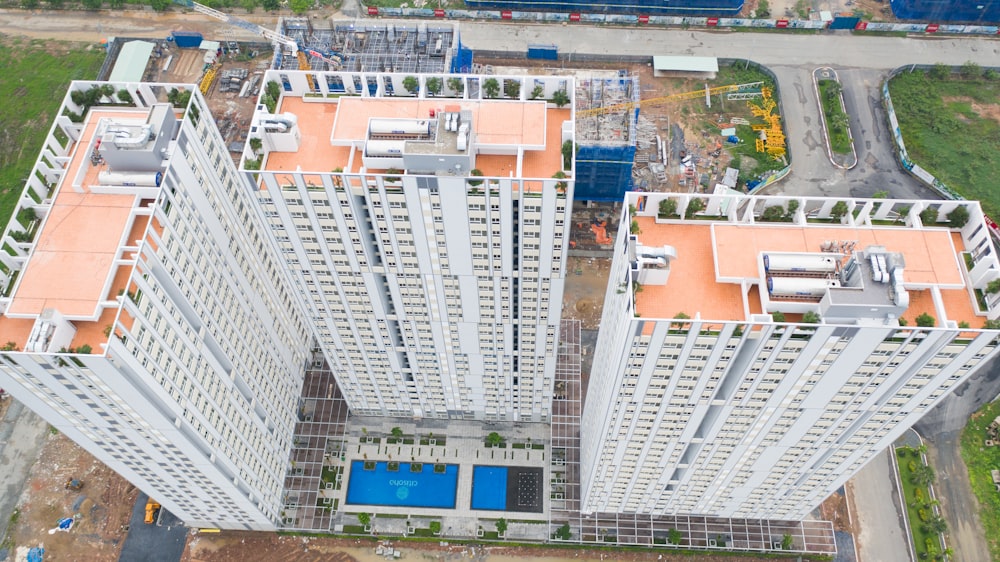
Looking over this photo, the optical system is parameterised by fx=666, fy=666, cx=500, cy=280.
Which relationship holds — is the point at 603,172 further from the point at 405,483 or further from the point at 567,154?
the point at 405,483

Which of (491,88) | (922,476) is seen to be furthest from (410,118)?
(922,476)

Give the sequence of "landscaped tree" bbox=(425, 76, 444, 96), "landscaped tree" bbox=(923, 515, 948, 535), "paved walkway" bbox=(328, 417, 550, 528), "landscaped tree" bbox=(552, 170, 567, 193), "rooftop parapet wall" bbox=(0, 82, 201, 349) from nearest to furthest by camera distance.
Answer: "rooftop parapet wall" bbox=(0, 82, 201, 349) < "landscaped tree" bbox=(552, 170, 567, 193) < "landscaped tree" bbox=(425, 76, 444, 96) < "landscaped tree" bbox=(923, 515, 948, 535) < "paved walkway" bbox=(328, 417, 550, 528)

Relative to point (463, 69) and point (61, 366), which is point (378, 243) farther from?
point (463, 69)

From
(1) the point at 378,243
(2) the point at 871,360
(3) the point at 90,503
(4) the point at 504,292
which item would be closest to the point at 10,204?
(3) the point at 90,503

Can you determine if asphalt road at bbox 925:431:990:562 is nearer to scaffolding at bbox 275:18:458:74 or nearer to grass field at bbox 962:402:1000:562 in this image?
grass field at bbox 962:402:1000:562

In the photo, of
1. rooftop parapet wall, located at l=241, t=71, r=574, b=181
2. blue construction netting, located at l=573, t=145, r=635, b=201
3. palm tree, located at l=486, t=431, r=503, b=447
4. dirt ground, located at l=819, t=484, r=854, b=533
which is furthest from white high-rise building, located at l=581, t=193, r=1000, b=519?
blue construction netting, located at l=573, t=145, r=635, b=201

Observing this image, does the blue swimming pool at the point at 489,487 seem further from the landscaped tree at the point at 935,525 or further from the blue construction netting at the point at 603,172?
the landscaped tree at the point at 935,525
